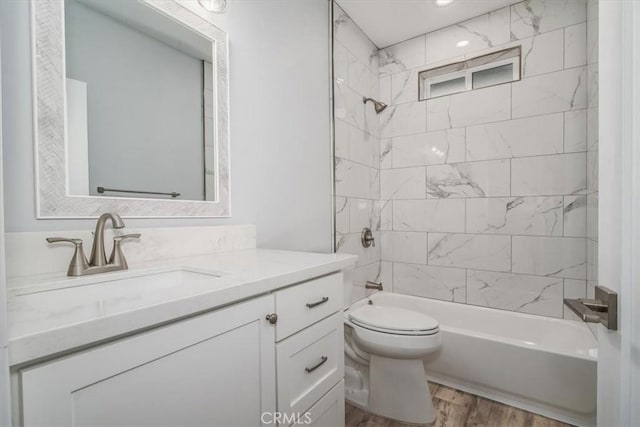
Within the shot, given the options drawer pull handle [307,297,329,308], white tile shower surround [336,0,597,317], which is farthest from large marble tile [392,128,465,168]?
drawer pull handle [307,297,329,308]

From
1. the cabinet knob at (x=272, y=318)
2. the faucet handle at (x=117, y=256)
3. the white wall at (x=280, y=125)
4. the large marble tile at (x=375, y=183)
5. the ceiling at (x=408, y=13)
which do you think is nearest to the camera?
the cabinet knob at (x=272, y=318)

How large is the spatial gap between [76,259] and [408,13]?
2.56 m

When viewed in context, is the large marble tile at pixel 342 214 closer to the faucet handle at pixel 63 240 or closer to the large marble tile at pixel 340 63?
the large marble tile at pixel 340 63

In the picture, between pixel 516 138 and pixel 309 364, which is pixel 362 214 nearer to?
pixel 516 138

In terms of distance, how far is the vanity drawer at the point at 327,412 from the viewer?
1028mm

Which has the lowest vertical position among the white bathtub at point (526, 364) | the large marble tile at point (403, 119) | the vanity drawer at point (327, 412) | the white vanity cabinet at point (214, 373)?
the white bathtub at point (526, 364)

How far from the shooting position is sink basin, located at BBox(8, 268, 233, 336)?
1.76 ft

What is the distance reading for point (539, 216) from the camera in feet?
6.88

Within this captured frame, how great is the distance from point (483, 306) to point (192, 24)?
2547 millimetres

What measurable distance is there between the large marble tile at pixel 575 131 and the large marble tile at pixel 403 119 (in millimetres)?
933

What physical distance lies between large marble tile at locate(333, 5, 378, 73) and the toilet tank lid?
196 centimetres

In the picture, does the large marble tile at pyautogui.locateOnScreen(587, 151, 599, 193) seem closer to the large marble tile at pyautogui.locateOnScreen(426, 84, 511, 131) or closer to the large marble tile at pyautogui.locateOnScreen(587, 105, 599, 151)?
the large marble tile at pyautogui.locateOnScreen(587, 105, 599, 151)

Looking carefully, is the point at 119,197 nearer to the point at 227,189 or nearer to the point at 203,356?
the point at 227,189

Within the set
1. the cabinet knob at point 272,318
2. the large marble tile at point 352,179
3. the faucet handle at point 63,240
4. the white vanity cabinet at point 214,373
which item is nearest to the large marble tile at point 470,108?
the large marble tile at point 352,179
